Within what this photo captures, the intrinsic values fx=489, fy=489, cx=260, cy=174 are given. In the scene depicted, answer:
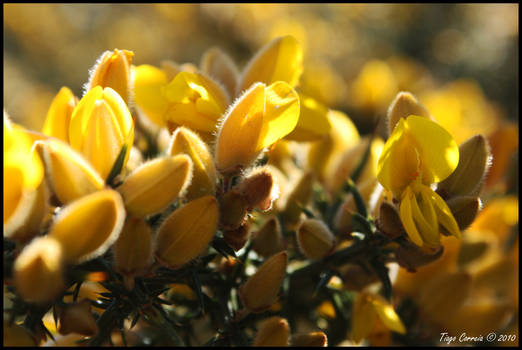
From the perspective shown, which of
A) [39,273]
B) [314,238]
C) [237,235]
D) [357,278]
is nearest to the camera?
[39,273]

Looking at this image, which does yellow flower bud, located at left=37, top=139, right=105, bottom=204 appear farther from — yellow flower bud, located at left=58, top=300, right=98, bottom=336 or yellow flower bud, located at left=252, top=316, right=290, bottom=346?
yellow flower bud, located at left=252, top=316, right=290, bottom=346

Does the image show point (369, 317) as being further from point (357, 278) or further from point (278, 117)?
point (278, 117)

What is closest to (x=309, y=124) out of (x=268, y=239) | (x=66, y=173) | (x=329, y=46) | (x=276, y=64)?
(x=276, y=64)

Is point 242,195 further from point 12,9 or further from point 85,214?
point 12,9
